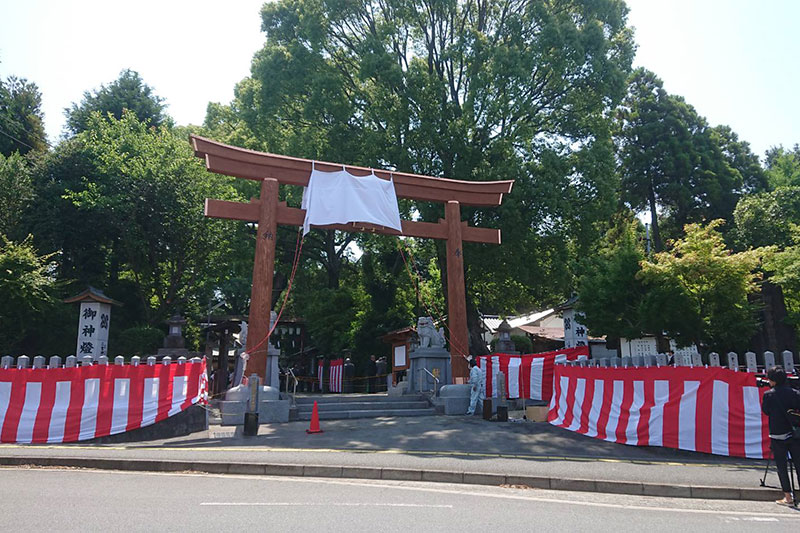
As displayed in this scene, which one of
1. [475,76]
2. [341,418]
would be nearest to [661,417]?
[341,418]

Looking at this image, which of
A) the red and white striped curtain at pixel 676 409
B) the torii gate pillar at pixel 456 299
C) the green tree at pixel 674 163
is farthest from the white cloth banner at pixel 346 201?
the green tree at pixel 674 163

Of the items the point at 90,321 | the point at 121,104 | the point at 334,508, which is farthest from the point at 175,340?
the point at 121,104

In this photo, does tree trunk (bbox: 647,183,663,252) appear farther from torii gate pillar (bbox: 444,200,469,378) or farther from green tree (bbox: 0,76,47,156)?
green tree (bbox: 0,76,47,156)

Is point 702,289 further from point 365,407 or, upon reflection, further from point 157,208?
point 157,208

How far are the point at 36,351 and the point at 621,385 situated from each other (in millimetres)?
21706

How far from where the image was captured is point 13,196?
25.8 meters

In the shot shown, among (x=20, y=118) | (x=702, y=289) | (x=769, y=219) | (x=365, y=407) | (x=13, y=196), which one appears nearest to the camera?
(x=702, y=289)

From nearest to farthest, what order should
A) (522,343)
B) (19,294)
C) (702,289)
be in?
(702,289) < (19,294) < (522,343)

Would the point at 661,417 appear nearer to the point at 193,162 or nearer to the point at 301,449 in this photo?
the point at 301,449

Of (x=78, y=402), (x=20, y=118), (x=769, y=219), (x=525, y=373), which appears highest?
(x=20, y=118)

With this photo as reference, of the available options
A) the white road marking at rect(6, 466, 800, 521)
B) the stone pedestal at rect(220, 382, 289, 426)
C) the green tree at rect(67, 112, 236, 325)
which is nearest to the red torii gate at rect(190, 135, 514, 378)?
the stone pedestal at rect(220, 382, 289, 426)

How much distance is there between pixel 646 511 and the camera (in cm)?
622

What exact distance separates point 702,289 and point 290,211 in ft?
37.5

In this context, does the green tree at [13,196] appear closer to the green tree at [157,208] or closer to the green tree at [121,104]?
the green tree at [157,208]
